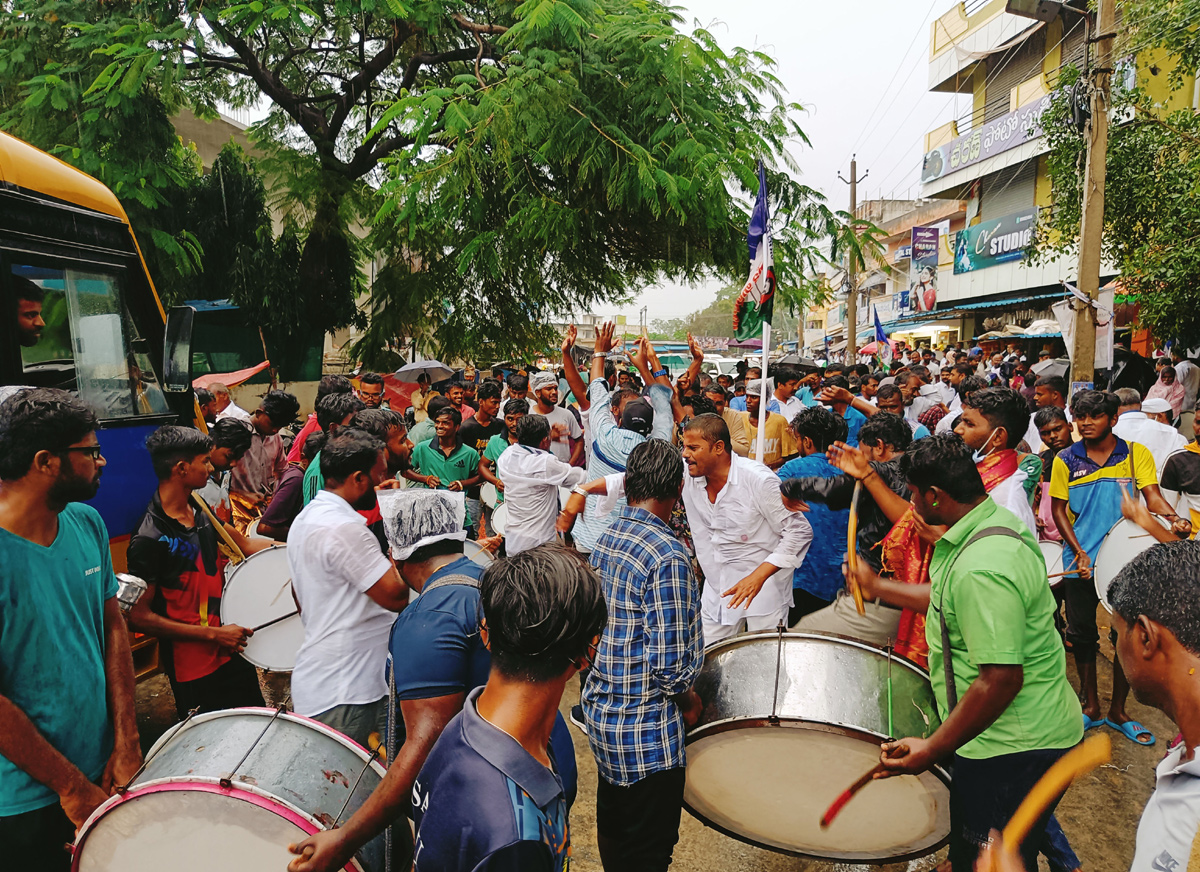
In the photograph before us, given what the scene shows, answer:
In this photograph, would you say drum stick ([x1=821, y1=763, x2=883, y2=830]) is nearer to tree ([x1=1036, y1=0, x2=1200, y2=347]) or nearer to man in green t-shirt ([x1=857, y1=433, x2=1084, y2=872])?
man in green t-shirt ([x1=857, y1=433, x2=1084, y2=872])

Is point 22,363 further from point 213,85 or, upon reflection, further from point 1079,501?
point 213,85

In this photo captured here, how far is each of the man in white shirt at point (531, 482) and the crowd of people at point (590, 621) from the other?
82 cm

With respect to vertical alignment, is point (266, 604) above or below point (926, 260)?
below

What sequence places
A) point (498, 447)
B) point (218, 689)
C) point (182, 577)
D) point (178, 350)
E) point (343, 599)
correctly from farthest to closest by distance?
point (498, 447) → point (178, 350) → point (218, 689) → point (182, 577) → point (343, 599)

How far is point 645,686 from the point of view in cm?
262

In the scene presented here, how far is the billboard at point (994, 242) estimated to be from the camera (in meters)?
24.7

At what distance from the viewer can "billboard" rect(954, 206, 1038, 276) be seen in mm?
24734

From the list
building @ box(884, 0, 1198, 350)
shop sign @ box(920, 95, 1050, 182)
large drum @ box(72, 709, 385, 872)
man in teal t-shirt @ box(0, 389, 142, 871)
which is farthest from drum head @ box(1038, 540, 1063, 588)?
shop sign @ box(920, 95, 1050, 182)

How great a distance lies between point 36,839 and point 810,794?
7.99 feet

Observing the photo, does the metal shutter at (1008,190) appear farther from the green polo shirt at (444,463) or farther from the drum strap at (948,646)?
the drum strap at (948,646)

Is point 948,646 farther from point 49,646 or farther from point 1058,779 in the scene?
point 49,646

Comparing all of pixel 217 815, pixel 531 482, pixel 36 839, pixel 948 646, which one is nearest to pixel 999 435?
pixel 948 646

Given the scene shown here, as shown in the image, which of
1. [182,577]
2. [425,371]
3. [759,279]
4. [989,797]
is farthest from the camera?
[425,371]

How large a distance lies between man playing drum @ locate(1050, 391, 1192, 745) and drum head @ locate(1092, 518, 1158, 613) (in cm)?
11
